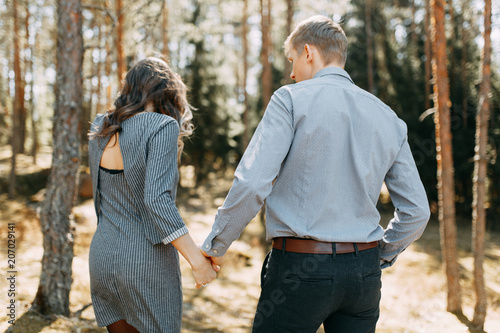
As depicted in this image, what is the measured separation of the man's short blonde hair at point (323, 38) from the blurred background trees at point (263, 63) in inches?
297

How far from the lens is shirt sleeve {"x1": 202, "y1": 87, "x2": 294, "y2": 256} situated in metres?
1.60

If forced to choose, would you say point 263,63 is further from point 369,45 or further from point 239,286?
point 239,286

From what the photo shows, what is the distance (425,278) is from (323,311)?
729cm

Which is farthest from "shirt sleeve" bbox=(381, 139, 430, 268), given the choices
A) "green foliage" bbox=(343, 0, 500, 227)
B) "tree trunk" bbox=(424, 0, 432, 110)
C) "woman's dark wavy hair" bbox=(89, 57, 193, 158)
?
"tree trunk" bbox=(424, 0, 432, 110)

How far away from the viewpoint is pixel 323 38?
1.80 meters

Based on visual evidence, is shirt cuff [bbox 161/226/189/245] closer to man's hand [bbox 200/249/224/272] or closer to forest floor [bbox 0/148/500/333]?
man's hand [bbox 200/249/224/272]

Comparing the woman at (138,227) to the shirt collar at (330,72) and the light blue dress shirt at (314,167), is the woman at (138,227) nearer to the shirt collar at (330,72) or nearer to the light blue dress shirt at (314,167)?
the light blue dress shirt at (314,167)

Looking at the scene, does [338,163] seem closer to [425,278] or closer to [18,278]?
[18,278]

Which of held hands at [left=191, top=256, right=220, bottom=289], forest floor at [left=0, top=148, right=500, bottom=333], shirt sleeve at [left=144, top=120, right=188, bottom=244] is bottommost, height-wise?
forest floor at [left=0, top=148, right=500, bottom=333]

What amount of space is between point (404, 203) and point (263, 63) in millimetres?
10269

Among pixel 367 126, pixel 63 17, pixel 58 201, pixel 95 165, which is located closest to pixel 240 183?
pixel 367 126

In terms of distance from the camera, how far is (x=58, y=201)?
3.98 m

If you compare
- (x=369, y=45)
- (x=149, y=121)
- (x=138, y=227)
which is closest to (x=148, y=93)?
(x=149, y=121)

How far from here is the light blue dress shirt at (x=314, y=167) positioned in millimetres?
1630
